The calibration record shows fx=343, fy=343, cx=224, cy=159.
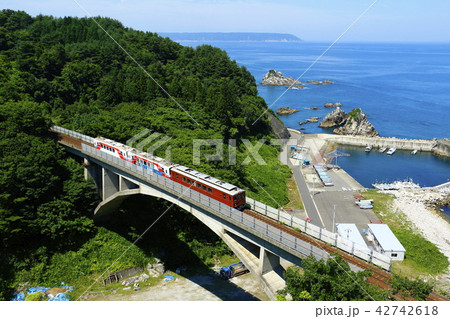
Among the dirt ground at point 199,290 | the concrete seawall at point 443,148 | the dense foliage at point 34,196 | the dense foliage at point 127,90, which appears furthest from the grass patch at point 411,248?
the concrete seawall at point 443,148

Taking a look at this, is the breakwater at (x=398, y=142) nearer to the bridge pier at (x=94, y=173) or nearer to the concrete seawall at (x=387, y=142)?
the concrete seawall at (x=387, y=142)

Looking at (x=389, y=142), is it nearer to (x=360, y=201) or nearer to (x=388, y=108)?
(x=360, y=201)

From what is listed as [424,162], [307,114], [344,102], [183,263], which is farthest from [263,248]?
[344,102]

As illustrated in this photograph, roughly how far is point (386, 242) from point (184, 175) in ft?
75.7

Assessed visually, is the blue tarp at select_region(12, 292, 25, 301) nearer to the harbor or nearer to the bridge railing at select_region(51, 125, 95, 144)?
the bridge railing at select_region(51, 125, 95, 144)

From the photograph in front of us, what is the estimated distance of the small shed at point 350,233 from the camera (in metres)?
36.8

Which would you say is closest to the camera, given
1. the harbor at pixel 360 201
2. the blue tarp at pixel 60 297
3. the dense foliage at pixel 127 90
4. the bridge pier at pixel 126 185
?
the blue tarp at pixel 60 297

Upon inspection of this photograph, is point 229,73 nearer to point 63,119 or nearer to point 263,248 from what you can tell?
point 63,119

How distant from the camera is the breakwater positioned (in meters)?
77.8

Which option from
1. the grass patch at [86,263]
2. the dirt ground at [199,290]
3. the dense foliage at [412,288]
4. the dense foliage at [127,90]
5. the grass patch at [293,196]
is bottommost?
the dirt ground at [199,290]

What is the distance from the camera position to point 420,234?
40531 mm

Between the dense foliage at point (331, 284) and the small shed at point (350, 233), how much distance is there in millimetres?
22396

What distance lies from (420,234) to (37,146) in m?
43.2

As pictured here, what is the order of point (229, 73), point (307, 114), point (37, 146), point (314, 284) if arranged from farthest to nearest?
1. point (307, 114)
2. point (229, 73)
3. point (37, 146)
4. point (314, 284)
